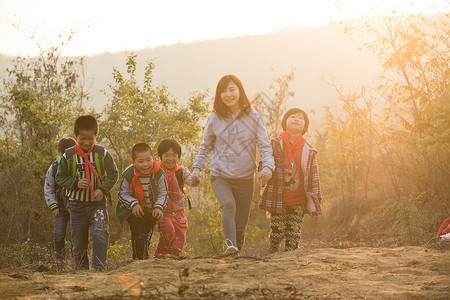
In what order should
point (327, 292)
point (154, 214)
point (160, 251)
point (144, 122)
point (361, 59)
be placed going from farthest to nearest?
point (361, 59)
point (144, 122)
point (160, 251)
point (154, 214)
point (327, 292)

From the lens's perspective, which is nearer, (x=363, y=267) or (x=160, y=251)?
(x=363, y=267)

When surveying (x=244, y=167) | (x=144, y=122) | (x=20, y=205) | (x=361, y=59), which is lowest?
(x=20, y=205)

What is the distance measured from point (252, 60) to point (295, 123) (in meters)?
103

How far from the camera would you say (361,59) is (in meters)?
88.5

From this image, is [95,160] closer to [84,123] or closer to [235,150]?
[84,123]

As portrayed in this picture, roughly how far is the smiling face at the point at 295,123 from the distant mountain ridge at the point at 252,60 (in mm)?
81817

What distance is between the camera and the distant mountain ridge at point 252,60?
92000mm

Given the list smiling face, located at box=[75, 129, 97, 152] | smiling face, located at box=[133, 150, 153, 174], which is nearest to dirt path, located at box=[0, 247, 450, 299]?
smiling face, located at box=[133, 150, 153, 174]

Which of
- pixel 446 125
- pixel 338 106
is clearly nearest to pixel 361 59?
pixel 338 106

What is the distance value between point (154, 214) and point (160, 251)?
1.94ft

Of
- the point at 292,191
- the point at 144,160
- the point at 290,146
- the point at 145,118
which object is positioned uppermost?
the point at 145,118

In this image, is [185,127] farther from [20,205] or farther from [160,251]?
[160,251]

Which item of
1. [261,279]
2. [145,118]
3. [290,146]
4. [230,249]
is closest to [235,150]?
[290,146]

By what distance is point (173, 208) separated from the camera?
18.1 feet
